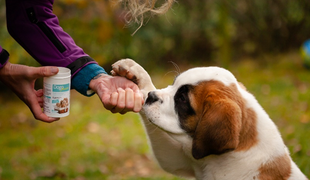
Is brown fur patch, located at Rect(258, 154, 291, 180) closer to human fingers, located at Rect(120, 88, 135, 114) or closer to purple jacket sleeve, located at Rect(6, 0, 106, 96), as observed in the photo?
human fingers, located at Rect(120, 88, 135, 114)

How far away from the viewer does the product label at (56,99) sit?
2.75 metres

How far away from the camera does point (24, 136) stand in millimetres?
7004

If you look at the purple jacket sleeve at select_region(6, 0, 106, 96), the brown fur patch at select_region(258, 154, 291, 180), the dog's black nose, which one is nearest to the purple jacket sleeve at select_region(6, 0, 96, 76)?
the purple jacket sleeve at select_region(6, 0, 106, 96)

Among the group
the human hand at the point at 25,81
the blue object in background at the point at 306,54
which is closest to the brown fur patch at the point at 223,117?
the human hand at the point at 25,81

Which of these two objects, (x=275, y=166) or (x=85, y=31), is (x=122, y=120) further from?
(x=275, y=166)

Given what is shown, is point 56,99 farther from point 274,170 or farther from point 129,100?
point 274,170

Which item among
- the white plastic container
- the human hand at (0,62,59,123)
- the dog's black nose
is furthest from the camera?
the dog's black nose

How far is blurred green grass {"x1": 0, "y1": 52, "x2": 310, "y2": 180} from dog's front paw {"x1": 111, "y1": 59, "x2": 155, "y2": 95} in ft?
6.64

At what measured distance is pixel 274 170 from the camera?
296 cm

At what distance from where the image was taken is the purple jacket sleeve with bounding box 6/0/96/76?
3059 mm

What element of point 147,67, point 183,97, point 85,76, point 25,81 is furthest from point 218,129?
point 147,67

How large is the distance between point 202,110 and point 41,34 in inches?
57.1

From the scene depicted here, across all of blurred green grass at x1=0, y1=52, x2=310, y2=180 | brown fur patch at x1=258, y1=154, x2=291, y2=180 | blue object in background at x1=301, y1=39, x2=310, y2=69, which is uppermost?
blue object in background at x1=301, y1=39, x2=310, y2=69

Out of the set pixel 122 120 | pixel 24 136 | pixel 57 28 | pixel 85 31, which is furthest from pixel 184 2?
pixel 57 28
